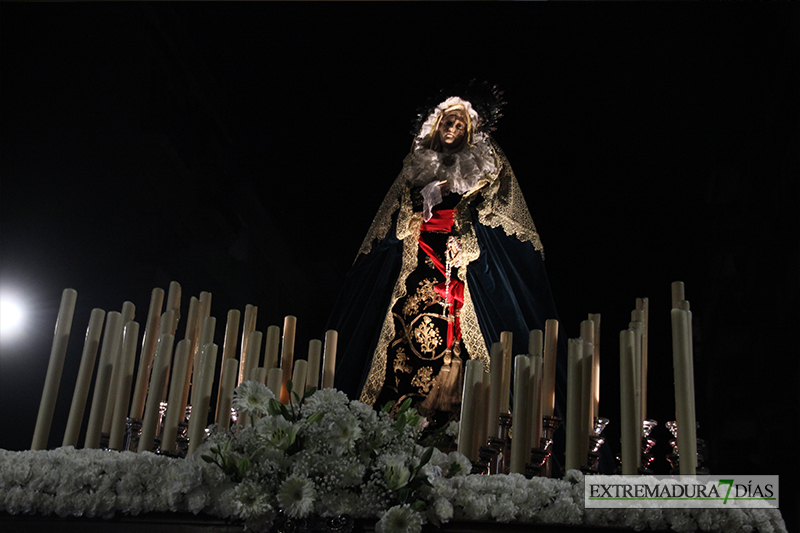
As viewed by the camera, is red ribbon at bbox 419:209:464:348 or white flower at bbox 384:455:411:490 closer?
white flower at bbox 384:455:411:490

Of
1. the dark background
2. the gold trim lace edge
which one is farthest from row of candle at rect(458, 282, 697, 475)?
the dark background

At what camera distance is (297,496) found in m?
1.03

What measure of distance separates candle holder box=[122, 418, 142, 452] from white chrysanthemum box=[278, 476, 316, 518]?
538 millimetres

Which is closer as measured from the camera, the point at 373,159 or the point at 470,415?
the point at 470,415

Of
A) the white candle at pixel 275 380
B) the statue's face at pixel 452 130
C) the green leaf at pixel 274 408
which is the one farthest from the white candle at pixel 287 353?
the statue's face at pixel 452 130

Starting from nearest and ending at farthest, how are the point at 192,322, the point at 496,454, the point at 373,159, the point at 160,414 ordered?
the point at 496,454
the point at 160,414
the point at 192,322
the point at 373,159

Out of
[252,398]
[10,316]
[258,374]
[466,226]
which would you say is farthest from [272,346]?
[10,316]

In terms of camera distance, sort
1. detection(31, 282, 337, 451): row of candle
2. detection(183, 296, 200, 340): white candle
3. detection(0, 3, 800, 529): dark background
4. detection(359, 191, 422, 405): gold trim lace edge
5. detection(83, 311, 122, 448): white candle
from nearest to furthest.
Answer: detection(31, 282, 337, 451): row of candle < detection(83, 311, 122, 448): white candle < detection(183, 296, 200, 340): white candle < detection(359, 191, 422, 405): gold trim lace edge < detection(0, 3, 800, 529): dark background

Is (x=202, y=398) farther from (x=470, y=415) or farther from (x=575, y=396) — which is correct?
(x=575, y=396)

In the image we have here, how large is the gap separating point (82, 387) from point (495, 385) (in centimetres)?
79

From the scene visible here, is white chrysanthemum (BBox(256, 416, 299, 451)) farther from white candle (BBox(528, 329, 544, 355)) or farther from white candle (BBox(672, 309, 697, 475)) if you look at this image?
white candle (BBox(672, 309, 697, 475))

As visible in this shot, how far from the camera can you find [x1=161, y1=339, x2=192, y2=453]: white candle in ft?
4.29

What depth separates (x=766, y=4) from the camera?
113 inches

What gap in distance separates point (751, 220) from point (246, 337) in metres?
1.90
